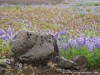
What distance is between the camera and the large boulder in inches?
253

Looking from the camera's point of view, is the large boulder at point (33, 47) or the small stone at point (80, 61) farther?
the small stone at point (80, 61)

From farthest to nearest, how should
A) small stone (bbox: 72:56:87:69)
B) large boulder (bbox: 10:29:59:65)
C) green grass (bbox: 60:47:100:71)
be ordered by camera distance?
1. green grass (bbox: 60:47:100:71)
2. small stone (bbox: 72:56:87:69)
3. large boulder (bbox: 10:29:59:65)

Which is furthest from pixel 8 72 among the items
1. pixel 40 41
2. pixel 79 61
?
pixel 79 61

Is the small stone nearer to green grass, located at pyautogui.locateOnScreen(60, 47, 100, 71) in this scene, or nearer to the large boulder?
green grass, located at pyautogui.locateOnScreen(60, 47, 100, 71)

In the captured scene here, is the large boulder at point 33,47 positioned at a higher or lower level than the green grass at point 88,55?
higher

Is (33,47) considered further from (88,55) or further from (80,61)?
(88,55)

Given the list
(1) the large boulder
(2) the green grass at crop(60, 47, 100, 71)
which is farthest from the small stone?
(1) the large boulder

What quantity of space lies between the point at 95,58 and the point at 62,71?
781mm

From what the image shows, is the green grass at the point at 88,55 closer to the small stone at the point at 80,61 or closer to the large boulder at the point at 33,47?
the small stone at the point at 80,61

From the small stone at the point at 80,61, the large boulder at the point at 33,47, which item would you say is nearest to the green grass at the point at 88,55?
the small stone at the point at 80,61

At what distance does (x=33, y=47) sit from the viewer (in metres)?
6.53

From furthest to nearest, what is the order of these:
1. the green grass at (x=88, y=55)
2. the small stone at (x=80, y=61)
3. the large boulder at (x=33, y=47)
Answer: the green grass at (x=88, y=55), the small stone at (x=80, y=61), the large boulder at (x=33, y=47)

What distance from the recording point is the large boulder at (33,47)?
643 cm

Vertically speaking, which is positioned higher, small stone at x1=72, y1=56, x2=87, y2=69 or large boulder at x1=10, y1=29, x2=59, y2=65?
large boulder at x1=10, y1=29, x2=59, y2=65
